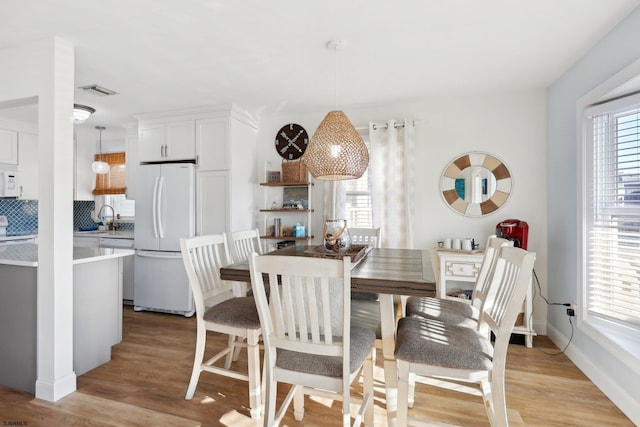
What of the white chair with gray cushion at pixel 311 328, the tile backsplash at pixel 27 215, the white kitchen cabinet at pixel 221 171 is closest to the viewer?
the white chair with gray cushion at pixel 311 328

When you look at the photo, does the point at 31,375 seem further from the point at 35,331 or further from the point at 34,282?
the point at 34,282

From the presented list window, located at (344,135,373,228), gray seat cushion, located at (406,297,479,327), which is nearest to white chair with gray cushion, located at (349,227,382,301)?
window, located at (344,135,373,228)

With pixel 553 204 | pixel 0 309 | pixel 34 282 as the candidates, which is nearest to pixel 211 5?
pixel 34 282

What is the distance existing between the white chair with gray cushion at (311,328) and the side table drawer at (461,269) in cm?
175

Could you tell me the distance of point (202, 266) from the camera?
7.07 feet

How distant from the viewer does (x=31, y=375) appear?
2.17m

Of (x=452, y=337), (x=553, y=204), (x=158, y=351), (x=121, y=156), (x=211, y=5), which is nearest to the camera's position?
(x=452, y=337)

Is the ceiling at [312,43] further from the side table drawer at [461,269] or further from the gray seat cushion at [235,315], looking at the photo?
the gray seat cushion at [235,315]

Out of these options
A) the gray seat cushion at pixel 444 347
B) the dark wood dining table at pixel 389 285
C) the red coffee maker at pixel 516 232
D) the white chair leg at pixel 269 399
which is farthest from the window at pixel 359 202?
the white chair leg at pixel 269 399

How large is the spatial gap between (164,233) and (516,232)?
3.76 meters

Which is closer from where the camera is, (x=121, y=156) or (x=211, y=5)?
(x=211, y=5)

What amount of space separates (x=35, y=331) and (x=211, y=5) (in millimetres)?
2429

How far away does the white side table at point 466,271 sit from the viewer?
2.89m

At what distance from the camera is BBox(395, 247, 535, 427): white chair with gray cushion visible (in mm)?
1445
